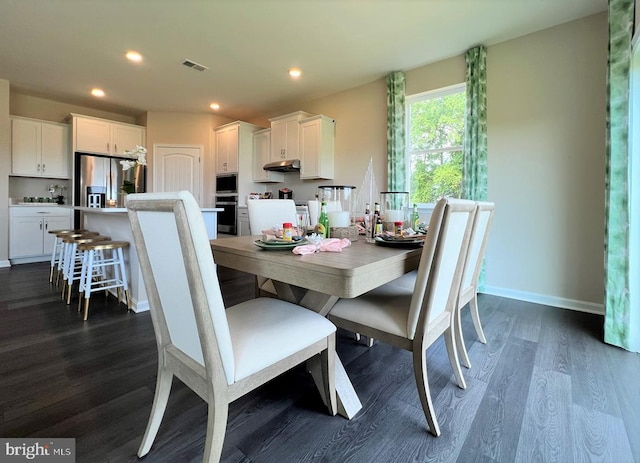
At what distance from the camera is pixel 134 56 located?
11.4 feet

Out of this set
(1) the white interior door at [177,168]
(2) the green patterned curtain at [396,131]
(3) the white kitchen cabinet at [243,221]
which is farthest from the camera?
(1) the white interior door at [177,168]

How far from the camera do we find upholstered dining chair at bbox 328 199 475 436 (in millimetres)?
1155

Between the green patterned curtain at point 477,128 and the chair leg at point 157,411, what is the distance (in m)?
3.12

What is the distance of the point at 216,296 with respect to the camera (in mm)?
847

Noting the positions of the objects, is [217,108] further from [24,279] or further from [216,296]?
[216,296]

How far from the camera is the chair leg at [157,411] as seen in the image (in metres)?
1.10

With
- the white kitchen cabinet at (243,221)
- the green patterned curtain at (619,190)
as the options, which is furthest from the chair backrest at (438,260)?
the white kitchen cabinet at (243,221)

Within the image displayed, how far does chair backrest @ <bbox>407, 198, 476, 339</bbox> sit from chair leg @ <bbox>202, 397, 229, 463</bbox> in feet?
2.54

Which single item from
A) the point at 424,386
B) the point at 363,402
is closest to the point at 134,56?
the point at 363,402

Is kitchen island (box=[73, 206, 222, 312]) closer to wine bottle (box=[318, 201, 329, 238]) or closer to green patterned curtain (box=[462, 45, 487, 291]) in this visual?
wine bottle (box=[318, 201, 329, 238])

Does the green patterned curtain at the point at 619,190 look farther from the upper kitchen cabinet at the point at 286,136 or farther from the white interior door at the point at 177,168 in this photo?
the white interior door at the point at 177,168

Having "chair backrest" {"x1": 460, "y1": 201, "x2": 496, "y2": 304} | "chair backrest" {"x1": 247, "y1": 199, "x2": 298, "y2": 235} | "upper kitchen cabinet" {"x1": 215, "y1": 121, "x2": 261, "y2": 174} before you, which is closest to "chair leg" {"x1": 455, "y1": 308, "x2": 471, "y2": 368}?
"chair backrest" {"x1": 460, "y1": 201, "x2": 496, "y2": 304}

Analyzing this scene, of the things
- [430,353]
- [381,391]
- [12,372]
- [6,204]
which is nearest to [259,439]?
[381,391]

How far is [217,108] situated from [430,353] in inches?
210
